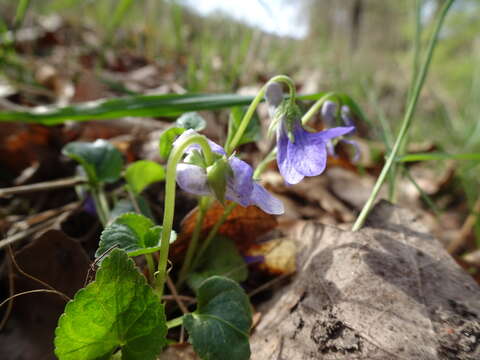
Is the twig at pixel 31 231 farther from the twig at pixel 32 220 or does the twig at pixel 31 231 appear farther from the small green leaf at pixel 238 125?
the small green leaf at pixel 238 125

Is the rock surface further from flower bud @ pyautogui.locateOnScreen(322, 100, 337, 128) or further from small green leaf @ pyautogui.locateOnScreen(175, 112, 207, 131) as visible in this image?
small green leaf @ pyautogui.locateOnScreen(175, 112, 207, 131)

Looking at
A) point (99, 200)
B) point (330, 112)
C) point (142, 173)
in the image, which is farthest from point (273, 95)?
point (99, 200)

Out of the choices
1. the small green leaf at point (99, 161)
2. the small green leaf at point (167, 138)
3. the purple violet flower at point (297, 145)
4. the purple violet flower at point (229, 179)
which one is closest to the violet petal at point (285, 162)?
the purple violet flower at point (297, 145)

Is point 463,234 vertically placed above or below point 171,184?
below

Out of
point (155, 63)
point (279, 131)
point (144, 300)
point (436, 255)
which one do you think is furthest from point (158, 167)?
point (155, 63)

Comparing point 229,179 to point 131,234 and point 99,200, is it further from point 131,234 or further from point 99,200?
point 99,200

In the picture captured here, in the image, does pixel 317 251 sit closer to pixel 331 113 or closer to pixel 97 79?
pixel 331 113
